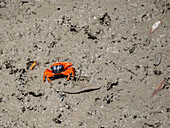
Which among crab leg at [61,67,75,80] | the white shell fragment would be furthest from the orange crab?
the white shell fragment

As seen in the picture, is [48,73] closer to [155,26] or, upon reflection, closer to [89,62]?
[89,62]

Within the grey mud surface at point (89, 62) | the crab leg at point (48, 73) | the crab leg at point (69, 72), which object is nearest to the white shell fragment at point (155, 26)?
the grey mud surface at point (89, 62)

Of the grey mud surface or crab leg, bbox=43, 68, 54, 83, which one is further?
crab leg, bbox=43, 68, 54, 83

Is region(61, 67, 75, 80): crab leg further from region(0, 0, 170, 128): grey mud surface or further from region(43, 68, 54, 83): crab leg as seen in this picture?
region(43, 68, 54, 83): crab leg

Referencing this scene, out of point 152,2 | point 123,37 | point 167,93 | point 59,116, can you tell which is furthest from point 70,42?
point 167,93

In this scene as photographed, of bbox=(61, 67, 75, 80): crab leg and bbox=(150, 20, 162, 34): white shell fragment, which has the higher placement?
bbox=(150, 20, 162, 34): white shell fragment

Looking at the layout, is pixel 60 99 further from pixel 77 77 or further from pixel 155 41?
pixel 155 41

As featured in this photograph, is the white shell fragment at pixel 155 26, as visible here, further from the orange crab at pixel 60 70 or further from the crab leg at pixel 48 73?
the crab leg at pixel 48 73
